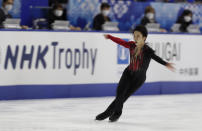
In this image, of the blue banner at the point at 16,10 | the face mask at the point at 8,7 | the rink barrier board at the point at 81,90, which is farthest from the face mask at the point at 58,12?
the rink barrier board at the point at 81,90

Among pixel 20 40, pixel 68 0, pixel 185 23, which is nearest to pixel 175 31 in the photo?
pixel 185 23

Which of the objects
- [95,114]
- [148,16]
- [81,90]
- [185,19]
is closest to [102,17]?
[148,16]

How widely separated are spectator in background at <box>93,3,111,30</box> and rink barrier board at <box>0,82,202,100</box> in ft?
5.02

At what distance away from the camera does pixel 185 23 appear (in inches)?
572

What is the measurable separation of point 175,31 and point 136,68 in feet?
21.6

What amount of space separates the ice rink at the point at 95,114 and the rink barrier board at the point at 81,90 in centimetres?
31

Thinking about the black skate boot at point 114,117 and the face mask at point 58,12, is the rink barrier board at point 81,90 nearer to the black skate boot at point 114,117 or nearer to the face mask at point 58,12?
the face mask at point 58,12

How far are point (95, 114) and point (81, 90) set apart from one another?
9.80ft

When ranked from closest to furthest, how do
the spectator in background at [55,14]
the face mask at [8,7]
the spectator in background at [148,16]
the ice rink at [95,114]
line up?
1. the ice rink at [95,114]
2. the face mask at [8,7]
3. the spectator in background at [55,14]
4. the spectator in background at [148,16]

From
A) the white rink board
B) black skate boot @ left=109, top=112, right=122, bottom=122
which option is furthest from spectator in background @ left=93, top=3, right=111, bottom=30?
black skate boot @ left=109, top=112, right=122, bottom=122

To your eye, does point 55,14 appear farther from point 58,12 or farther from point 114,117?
point 114,117

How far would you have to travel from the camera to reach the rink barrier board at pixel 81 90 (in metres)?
10.8

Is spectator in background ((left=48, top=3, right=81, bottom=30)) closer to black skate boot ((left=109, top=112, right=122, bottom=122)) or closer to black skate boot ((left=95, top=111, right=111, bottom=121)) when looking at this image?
black skate boot ((left=95, top=111, right=111, bottom=121))

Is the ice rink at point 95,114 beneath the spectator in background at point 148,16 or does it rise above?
beneath
